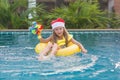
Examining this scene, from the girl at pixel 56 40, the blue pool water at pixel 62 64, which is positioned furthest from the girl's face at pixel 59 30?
the blue pool water at pixel 62 64

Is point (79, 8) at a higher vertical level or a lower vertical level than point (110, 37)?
higher

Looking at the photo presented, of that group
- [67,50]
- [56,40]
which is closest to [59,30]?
[56,40]

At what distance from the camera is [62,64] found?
649 cm

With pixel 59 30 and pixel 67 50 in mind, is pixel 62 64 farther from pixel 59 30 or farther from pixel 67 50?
pixel 59 30

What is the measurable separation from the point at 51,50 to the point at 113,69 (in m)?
1.41

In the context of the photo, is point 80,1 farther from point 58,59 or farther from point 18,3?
point 58,59

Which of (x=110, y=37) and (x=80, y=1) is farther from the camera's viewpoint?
(x=80, y=1)

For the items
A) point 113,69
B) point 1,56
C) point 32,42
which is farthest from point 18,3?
point 113,69

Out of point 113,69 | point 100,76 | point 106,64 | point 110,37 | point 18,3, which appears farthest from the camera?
point 18,3

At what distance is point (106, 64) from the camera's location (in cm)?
673

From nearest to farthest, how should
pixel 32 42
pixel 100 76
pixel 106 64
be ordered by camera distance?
1. pixel 100 76
2. pixel 106 64
3. pixel 32 42

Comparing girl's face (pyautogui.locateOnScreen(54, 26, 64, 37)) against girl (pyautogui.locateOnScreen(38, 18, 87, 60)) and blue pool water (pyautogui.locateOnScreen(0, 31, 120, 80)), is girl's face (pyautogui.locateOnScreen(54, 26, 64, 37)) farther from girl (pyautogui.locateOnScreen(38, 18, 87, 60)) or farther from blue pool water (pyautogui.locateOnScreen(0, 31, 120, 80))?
blue pool water (pyautogui.locateOnScreen(0, 31, 120, 80))

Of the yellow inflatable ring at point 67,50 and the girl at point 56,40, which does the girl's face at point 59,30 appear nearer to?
the girl at point 56,40

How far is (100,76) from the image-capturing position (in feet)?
18.8
